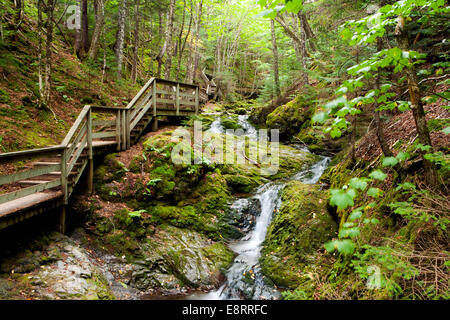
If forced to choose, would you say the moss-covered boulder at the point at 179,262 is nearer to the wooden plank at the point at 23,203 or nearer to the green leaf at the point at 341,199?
the wooden plank at the point at 23,203

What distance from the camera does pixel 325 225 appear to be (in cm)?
553

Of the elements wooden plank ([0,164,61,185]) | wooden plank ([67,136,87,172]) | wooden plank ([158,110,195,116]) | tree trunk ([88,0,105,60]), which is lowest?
wooden plank ([0,164,61,185])

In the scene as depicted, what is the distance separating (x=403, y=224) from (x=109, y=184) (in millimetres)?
6567

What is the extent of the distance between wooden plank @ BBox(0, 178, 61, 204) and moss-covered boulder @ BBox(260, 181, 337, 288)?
16.4 feet

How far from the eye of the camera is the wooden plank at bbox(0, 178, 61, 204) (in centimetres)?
402

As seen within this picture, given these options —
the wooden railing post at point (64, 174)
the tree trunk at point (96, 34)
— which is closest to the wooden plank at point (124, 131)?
the wooden railing post at point (64, 174)

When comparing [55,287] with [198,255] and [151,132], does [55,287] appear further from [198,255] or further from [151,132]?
[151,132]

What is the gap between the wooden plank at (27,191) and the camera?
402 centimetres

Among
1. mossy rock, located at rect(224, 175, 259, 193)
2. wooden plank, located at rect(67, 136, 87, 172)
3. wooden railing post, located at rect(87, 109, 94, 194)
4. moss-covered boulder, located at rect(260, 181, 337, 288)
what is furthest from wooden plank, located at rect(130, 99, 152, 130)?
moss-covered boulder, located at rect(260, 181, 337, 288)

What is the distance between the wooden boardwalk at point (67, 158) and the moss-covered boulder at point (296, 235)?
4.90 metres

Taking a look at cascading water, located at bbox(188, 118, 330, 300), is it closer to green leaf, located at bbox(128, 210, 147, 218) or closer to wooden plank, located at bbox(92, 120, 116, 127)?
green leaf, located at bbox(128, 210, 147, 218)

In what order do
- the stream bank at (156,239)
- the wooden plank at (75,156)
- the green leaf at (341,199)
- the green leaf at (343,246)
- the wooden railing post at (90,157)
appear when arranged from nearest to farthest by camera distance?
the green leaf at (341,199), the green leaf at (343,246), the stream bank at (156,239), the wooden plank at (75,156), the wooden railing post at (90,157)

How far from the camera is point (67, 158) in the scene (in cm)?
540

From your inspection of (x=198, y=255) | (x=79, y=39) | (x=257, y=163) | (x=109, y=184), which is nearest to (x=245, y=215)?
(x=198, y=255)
